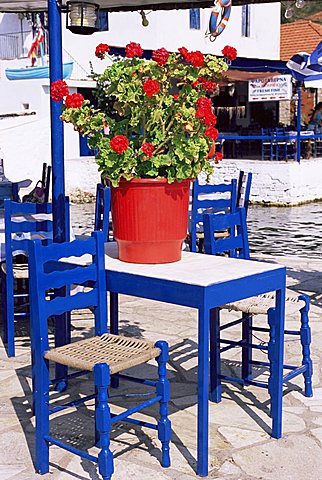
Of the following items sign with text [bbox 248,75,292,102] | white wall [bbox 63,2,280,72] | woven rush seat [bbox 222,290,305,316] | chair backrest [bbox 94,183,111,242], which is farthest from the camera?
white wall [bbox 63,2,280,72]

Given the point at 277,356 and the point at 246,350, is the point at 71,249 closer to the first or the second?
the point at 277,356

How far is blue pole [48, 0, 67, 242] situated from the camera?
4086mm

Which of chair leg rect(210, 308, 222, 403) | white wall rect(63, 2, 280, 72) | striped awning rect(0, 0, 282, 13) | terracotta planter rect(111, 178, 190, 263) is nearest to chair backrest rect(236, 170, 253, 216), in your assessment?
striped awning rect(0, 0, 282, 13)

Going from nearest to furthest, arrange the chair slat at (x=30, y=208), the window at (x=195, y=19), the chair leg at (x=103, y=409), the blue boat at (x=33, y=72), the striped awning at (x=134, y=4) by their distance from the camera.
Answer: the chair leg at (x=103, y=409) → the chair slat at (x=30, y=208) → the striped awning at (x=134, y=4) → the blue boat at (x=33, y=72) → the window at (x=195, y=19)

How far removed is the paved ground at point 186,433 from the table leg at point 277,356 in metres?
0.11

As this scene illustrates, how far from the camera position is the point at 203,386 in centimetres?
318

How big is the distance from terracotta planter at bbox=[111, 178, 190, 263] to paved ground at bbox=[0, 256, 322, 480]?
0.76m

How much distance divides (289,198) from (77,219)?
13.3 feet

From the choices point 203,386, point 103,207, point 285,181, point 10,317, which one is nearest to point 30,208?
point 10,317

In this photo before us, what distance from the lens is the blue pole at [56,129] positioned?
13.4 feet

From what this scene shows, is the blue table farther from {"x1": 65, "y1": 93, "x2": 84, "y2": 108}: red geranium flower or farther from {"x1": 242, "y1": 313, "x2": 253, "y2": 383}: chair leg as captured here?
{"x1": 65, "y1": 93, "x2": 84, "y2": 108}: red geranium flower

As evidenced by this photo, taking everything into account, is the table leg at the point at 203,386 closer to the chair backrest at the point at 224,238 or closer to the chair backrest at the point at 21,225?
the chair backrest at the point at 224,238

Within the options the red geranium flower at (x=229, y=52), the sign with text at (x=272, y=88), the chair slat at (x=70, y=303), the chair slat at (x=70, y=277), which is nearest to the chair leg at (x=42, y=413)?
the chair slat at (x=70, y=303)

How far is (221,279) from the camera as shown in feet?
10.6
